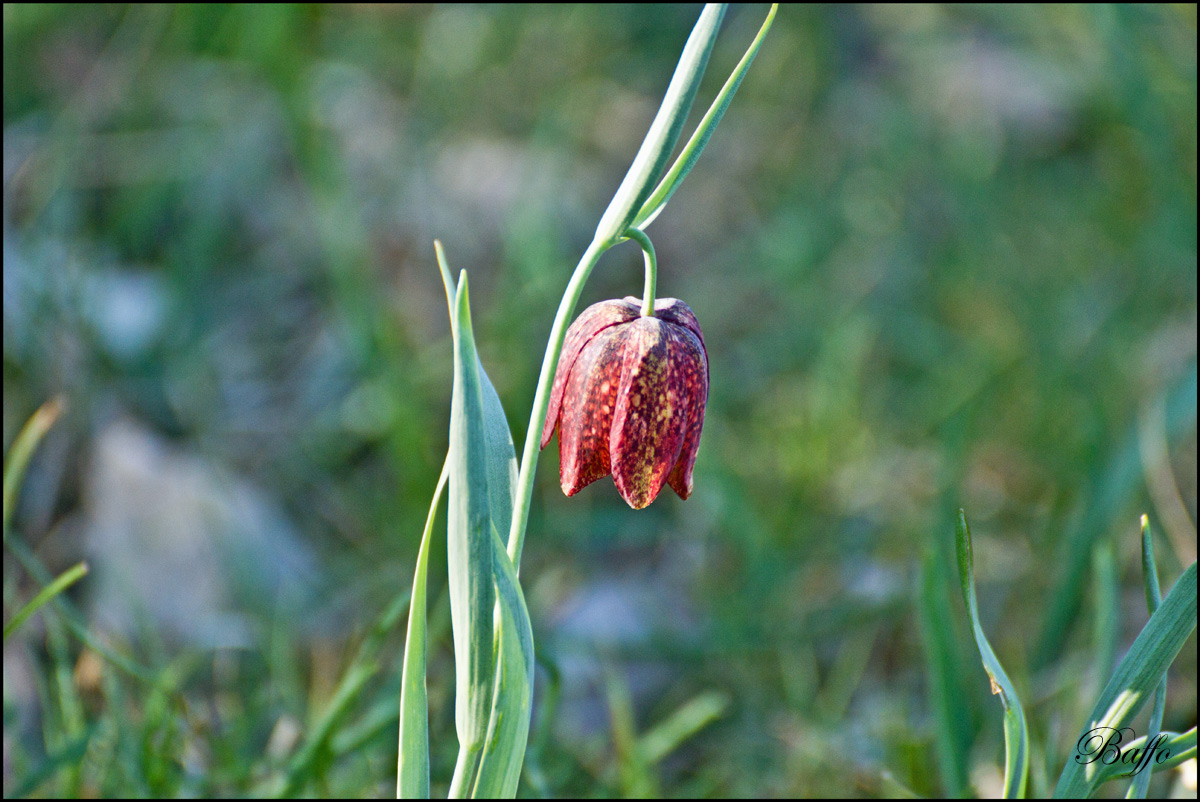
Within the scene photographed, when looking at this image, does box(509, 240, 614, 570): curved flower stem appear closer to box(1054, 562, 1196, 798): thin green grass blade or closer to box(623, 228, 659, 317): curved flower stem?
box(623, 228, 659, 317): curved flower stem

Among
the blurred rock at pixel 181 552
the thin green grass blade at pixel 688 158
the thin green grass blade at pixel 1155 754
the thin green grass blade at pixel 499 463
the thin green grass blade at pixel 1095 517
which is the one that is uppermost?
the thin green grass blade at pixel 688 158

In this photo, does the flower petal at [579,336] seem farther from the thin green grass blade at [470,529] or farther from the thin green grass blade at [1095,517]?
the thin green grass blade at [1095,517]

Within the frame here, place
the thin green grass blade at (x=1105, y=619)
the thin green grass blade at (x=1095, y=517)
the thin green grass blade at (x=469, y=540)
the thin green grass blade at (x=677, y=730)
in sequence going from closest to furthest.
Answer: the thin green grass blade at (x=469, y=540) → the thin green grass blade at (x=1105, y=619) → the thin green grass blade at (x=677, y=730) → the thin green grass blade at (x=1095, y=517)

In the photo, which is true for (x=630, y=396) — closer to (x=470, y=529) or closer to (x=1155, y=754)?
(x=470, y=529)

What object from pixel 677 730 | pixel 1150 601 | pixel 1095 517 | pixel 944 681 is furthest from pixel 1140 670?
pixel 1095 517

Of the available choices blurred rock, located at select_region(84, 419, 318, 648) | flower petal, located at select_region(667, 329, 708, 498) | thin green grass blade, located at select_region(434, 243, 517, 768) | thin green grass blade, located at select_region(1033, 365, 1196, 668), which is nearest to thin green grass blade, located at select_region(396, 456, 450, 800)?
thin green grass blade, located at select_region(434, 243, 517, 768)

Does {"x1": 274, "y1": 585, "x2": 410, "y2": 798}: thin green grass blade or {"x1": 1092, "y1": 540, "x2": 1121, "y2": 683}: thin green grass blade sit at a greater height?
{"x1": 1092, "y1": 540, "x2": 1121, "y2": 683}: thin green grass blade

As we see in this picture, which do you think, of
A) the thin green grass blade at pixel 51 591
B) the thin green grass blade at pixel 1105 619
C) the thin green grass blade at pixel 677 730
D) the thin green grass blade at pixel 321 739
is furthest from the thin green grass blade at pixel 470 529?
the thin green grass blade at pixel 1105 619
